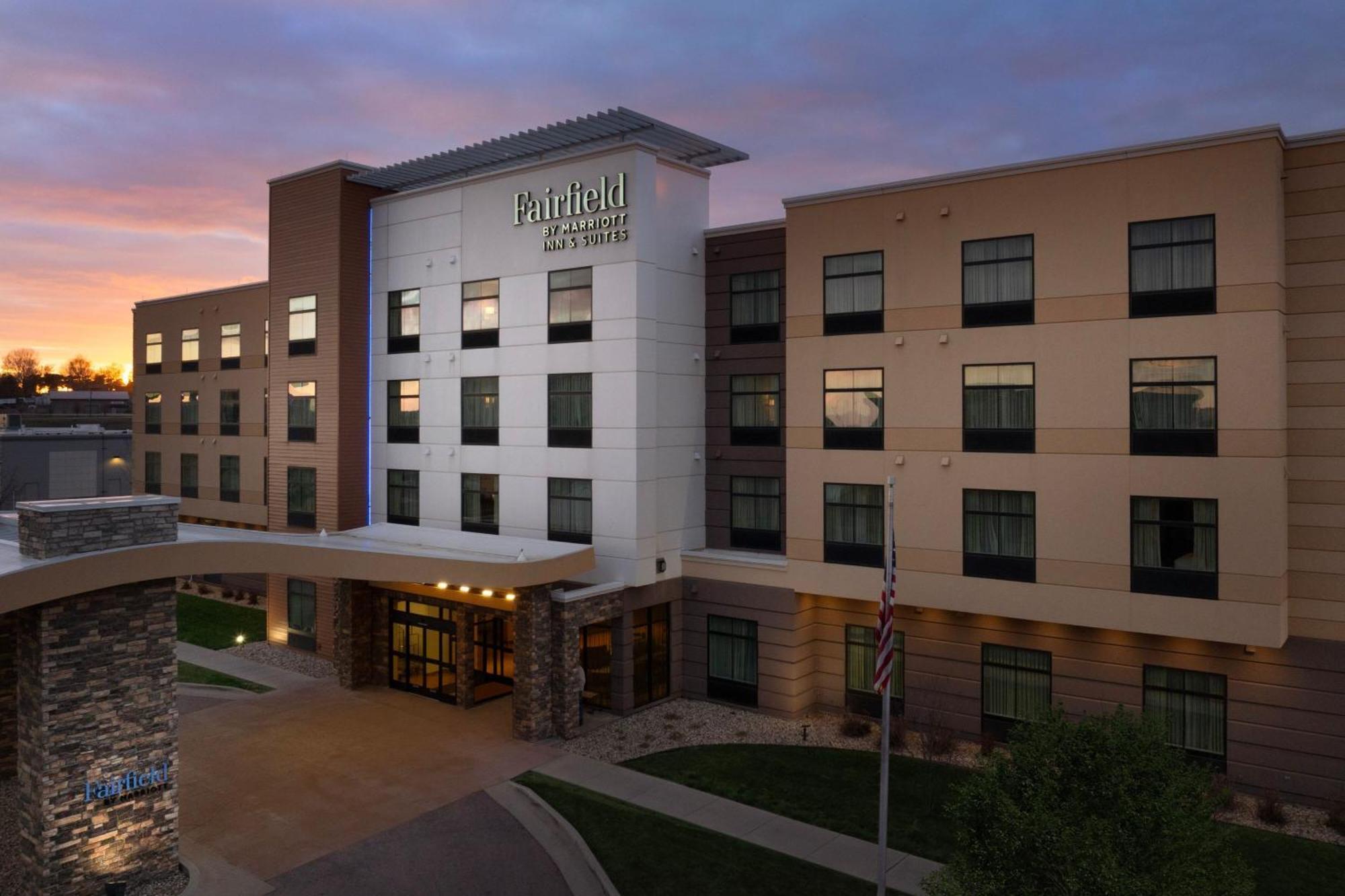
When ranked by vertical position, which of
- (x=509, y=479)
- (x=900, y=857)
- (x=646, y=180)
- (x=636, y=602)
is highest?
(x=646, y=180)

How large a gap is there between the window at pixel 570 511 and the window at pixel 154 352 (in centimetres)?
2888

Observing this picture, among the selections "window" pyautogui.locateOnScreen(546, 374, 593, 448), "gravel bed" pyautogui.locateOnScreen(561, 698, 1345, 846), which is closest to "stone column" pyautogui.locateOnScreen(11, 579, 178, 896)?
"gravel bed" pyautogui.locateOnScreen(561, 698, 1345, 846)

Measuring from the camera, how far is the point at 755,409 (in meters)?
27.2

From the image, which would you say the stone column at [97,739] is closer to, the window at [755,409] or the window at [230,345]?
the window at [755,409]

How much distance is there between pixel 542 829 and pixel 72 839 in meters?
8.22

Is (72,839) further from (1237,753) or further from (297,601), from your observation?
(1237,753)

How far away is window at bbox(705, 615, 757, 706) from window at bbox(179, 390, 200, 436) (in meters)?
29.7

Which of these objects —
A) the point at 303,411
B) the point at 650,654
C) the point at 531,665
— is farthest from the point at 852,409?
the point at 303,411

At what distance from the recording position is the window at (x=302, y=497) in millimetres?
32312

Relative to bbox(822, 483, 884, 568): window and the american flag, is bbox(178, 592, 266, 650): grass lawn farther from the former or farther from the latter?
the american flag

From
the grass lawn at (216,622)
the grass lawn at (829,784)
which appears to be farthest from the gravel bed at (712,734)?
the grass lawn at (216,622)

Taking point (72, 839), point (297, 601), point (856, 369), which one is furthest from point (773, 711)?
point (297, 601)

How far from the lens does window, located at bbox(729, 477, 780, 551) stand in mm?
26906

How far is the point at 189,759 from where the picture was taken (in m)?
22.1
